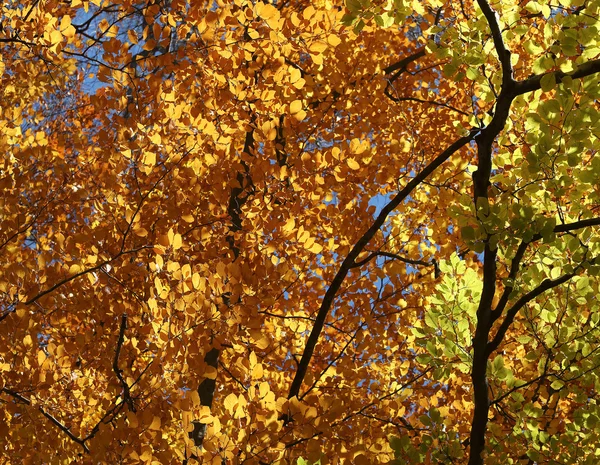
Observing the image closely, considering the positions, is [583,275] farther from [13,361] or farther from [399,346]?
[13,361]

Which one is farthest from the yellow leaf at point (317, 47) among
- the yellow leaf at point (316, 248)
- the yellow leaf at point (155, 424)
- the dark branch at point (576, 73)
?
the yellow leaf at point (155, 424)

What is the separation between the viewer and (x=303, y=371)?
4734 mm

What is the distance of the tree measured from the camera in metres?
3.52

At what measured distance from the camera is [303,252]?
19.2ft

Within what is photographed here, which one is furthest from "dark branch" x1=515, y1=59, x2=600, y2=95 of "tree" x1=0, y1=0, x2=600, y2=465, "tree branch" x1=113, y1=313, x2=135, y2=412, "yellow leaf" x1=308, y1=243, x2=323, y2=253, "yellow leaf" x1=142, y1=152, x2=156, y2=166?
"tree branch" x1=113, y1=313, x2=135, y2=412

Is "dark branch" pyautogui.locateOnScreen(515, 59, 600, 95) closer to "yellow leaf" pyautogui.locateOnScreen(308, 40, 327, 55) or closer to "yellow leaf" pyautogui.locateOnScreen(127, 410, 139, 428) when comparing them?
"yellow leaf" pyautogui.locateOnScreen(308, 40, 327, 55)

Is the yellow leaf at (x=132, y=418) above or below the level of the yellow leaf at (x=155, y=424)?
below

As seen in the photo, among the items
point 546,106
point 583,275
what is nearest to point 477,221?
point 546,106

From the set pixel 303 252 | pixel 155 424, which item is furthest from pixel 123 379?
pixel 303 252

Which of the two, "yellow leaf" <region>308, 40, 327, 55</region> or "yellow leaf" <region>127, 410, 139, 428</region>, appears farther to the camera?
"yellow leaf" <region>308, 40, 327, 55</region>

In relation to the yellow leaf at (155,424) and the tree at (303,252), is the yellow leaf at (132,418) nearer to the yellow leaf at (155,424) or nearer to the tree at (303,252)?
the tree at (303,252)

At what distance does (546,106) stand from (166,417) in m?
3.65

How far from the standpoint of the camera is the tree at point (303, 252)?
352cm

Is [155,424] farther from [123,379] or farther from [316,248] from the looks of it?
[316,248]
